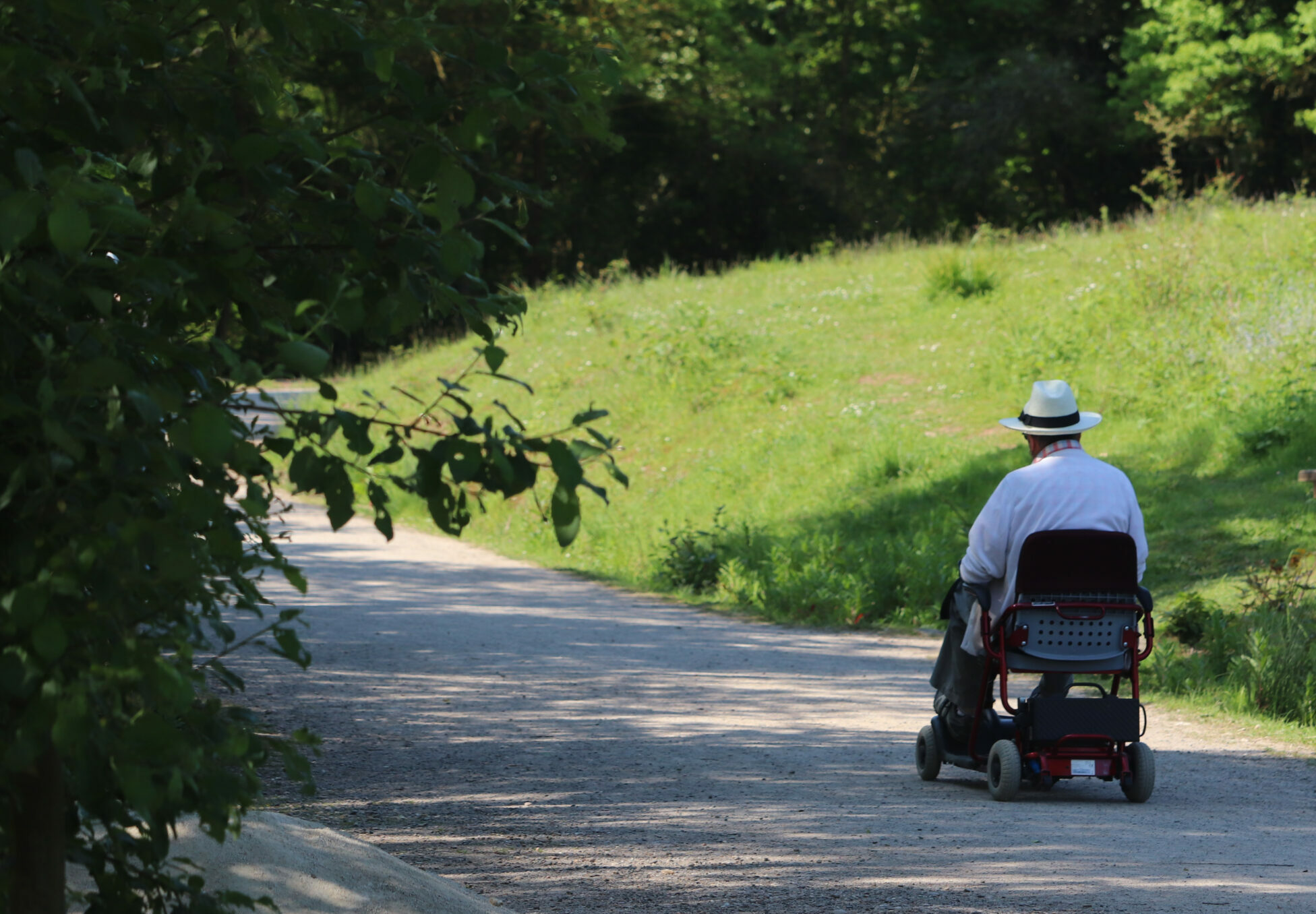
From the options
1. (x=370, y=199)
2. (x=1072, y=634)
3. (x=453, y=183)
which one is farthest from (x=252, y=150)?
(x=1072, y=634)

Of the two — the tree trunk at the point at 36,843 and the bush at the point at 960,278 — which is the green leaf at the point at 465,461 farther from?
the bush at the point at 960,278

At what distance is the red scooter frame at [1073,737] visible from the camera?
5.68 m

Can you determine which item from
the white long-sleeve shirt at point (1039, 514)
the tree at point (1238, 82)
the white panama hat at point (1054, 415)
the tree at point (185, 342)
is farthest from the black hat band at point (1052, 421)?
the tree at point (1238, 82)

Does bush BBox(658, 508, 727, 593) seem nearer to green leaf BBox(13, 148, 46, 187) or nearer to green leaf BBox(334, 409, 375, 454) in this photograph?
green leaf BBox(334, 409, 375, 454)

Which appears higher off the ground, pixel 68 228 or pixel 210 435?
pixel 68 228

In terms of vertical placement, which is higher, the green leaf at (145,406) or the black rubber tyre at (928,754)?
the green leaf at (145,406)

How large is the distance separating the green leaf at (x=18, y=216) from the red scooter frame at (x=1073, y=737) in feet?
14.9

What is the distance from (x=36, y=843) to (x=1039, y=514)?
437cm

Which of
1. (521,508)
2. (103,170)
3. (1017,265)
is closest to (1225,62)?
(1017,265)

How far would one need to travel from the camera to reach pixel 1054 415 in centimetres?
606

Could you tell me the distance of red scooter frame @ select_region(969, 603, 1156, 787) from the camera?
568 cm

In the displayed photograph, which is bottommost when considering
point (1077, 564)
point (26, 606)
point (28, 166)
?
point (26, 606)

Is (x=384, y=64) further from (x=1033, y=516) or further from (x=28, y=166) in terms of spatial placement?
(x=1033, y=516)

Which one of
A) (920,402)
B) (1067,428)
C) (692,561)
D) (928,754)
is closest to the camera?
(1067,428)
